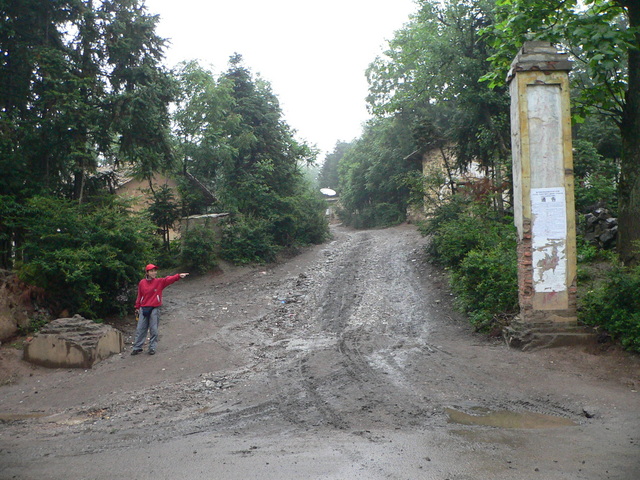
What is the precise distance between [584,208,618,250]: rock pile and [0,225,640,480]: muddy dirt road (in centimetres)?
448

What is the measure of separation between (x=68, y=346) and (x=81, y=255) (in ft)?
9.25

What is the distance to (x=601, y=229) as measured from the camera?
13.4 meters

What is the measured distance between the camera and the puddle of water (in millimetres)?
5797

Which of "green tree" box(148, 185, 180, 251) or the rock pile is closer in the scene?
the rock pile

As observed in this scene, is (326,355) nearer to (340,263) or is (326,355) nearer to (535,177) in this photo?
(535,177)

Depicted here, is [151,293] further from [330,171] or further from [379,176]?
[330,171]

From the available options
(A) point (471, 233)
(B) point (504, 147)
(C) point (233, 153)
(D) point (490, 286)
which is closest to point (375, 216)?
(C) point (233, 153)

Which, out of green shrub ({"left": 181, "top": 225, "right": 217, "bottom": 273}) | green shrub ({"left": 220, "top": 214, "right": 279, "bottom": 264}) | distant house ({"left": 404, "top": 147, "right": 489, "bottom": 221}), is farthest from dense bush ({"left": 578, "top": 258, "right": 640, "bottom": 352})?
green shrub ({"left": 220, "top": 214, "right": 279, "bottom": 264})

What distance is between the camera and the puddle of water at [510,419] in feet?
19.0

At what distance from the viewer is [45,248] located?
11.7 meters

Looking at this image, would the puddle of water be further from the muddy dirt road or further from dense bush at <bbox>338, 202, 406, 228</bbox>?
dense bush at <bbox>338, 202, 406, 228</bbox>

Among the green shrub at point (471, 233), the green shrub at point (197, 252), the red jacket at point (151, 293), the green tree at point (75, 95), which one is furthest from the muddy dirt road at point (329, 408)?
the green shrub at point (197, 252)

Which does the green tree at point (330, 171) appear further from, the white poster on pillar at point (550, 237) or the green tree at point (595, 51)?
the white poster on pillar at point (550, 237)

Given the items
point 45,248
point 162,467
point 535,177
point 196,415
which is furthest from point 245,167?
point 162,467
